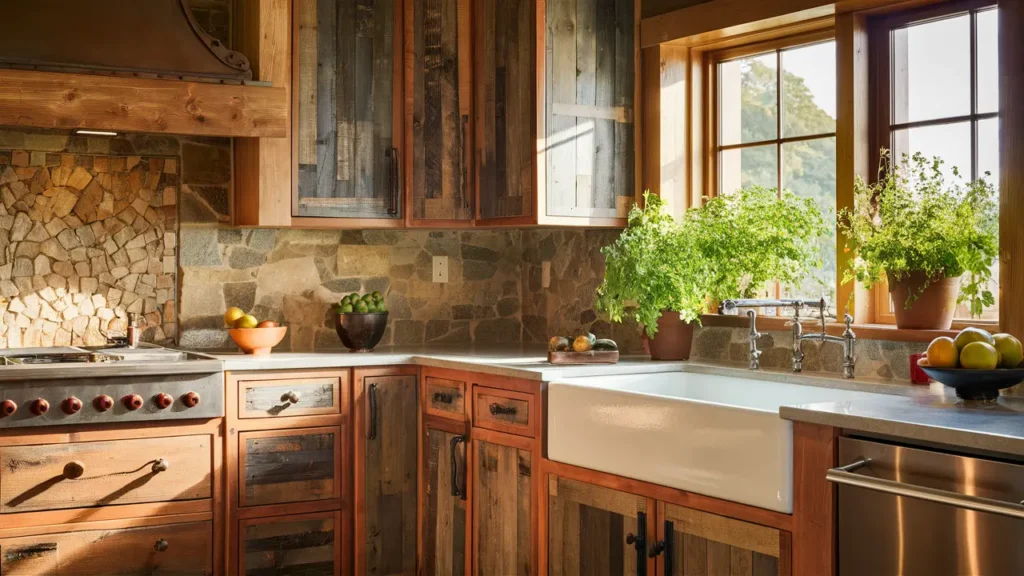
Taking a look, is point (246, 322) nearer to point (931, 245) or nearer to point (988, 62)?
point (931, 245)

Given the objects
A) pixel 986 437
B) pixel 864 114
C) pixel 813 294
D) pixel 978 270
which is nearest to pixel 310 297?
pixel 813 294

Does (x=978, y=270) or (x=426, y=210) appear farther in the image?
(x=426, y=210)

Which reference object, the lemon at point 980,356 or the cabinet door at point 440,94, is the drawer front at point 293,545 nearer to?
the cabinet door at point 440,94

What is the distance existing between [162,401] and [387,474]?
0.88 metres

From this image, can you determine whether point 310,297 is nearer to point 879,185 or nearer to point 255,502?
point 255,502

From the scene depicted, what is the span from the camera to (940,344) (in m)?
2.47

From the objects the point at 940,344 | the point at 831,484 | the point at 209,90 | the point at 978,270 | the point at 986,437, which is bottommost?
the point at 831,484

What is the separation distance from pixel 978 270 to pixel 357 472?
2.19 metres

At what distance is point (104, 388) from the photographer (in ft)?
10.9

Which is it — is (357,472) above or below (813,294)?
A: below

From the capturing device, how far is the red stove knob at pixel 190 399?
3.43 metres

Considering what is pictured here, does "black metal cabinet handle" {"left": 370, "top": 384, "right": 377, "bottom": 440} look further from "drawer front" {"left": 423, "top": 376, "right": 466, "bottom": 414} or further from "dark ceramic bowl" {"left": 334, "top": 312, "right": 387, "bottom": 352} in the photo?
"dark ceramic bowl" {"left": 334, "top": 312, "right": 387, "bottom": 352}

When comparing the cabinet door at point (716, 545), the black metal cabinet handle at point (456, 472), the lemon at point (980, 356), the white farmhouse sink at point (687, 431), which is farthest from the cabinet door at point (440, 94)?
the lemon at point (980, 356)

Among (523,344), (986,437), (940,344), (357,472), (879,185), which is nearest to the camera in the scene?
(986,437)
